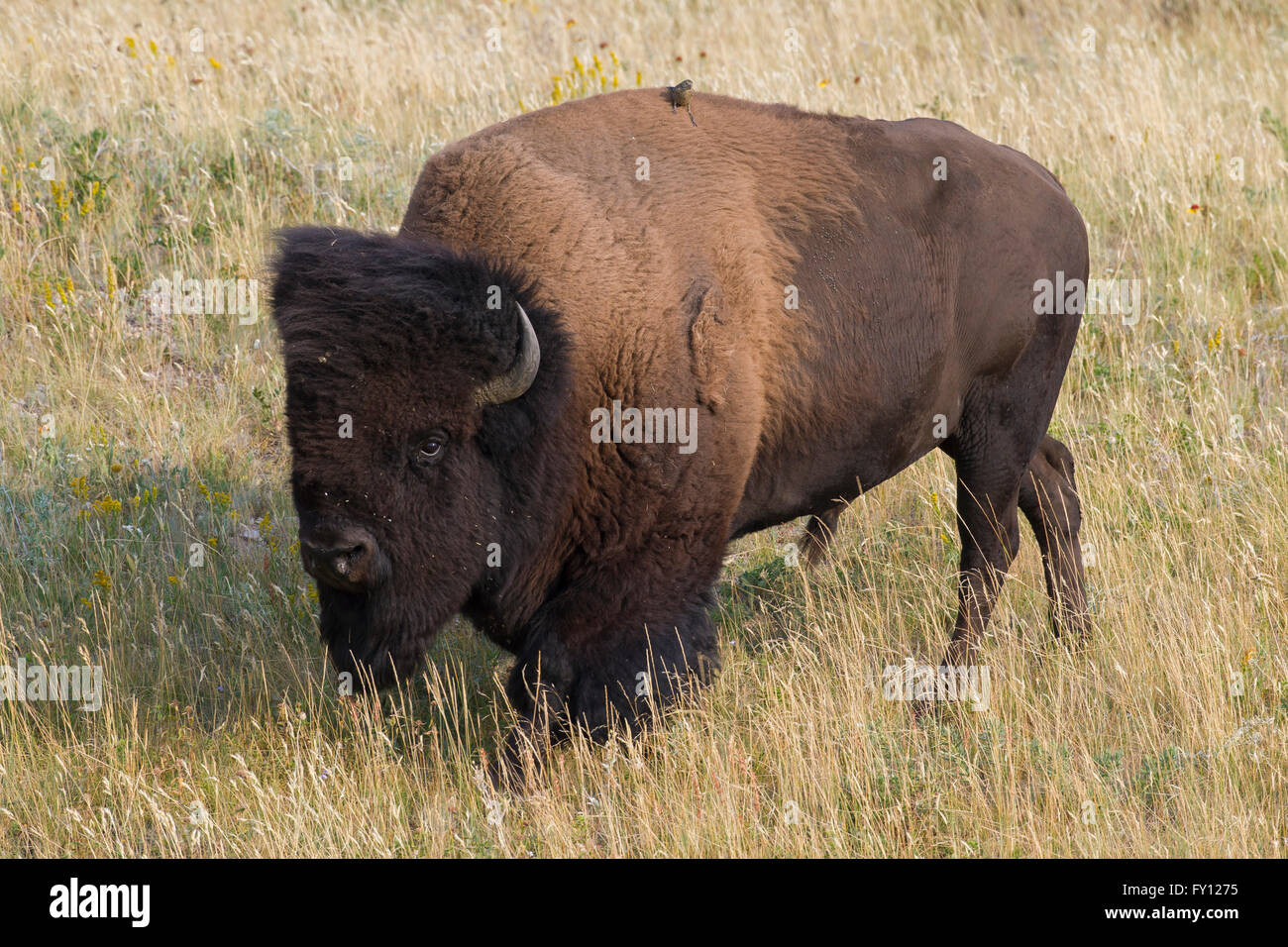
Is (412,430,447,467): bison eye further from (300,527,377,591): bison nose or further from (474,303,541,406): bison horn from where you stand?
(300,527,377,591): bison nose

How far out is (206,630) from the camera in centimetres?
544

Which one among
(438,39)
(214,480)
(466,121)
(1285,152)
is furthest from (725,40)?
(214,480)

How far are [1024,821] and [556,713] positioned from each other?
1.55 meters

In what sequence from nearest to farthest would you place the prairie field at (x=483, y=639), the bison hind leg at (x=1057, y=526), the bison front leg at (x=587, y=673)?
the prairie field at (x=483, y=639) < the bison front leg at (x=587, y=673) < the bison hind leg at (x=1057, y=526)

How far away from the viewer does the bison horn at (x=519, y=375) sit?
3855mm

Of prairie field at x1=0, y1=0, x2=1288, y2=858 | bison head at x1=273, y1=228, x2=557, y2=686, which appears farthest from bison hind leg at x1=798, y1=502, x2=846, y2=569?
bison head at x1=273, y1=228, x2=557, y2=686

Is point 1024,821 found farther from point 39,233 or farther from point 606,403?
point 39,233

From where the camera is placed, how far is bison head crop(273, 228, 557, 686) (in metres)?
3.76

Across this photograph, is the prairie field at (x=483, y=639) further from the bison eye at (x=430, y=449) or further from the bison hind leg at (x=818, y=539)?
the bison eye at (x=430, y=449)

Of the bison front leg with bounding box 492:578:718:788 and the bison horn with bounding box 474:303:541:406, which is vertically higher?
the bison horn with bounding box 474:303:541:406

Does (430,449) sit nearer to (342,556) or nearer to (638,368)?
(342,556)

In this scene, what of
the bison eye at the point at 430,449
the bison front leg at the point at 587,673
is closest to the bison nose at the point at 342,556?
the bison eye at the point at 430,449

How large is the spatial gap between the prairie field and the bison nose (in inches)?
29.9

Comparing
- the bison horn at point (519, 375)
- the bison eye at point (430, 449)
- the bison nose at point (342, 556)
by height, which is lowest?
the bison nose at point (342, 556)
